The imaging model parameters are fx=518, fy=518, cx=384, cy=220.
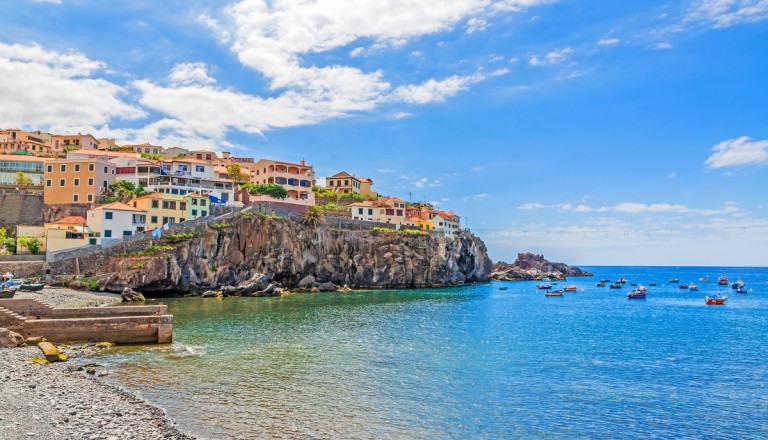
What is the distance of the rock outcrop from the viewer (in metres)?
162

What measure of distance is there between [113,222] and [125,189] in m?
18.0

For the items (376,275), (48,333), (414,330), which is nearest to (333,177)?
(376,275)

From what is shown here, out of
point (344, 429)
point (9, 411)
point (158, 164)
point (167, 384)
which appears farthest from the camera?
point (158, 164)

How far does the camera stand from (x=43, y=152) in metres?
117

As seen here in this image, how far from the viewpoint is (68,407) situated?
1997 cm

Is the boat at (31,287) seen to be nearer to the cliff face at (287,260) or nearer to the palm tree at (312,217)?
the cliff face at (287,260)

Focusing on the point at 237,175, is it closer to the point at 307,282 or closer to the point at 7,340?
the point at 307,282

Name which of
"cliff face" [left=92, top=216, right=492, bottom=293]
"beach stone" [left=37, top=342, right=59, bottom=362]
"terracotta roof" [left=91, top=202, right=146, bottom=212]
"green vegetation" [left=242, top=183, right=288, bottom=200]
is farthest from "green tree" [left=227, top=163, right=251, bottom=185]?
"beach stone" [left=37, top=342, right=59, bottom=362]

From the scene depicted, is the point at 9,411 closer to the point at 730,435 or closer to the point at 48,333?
the point at 48,333

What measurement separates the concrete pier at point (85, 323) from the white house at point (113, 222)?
3776 centimetres

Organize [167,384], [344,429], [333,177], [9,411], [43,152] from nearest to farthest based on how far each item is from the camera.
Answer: [9,411] → [344,429] → [167,384] → [43,152] → [333,177]

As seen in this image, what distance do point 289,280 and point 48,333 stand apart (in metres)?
52.8

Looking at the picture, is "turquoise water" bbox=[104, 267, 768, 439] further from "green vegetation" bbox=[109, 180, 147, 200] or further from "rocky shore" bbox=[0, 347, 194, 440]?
"green vegetation" bbox=[109, 180, 147, 200]

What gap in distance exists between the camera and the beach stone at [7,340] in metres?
31.2
